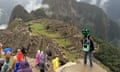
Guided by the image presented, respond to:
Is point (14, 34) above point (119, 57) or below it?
above

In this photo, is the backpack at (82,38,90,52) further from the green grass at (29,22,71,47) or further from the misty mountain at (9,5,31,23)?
the misty mountain at (9,5,31,23)

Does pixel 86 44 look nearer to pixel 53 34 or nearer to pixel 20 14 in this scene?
pixel 53 34

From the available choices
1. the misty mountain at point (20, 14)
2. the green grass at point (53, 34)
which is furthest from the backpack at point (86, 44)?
the misty mountain at point (20, 14)

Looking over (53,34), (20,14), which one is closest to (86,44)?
(53,34)

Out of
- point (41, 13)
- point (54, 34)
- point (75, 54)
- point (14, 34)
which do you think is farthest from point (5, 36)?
point (41, 13)

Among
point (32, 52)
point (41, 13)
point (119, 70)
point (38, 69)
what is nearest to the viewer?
point (38, 69)

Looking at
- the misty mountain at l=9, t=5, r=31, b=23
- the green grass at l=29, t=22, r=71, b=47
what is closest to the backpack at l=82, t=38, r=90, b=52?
the green grass at l=29, t=22, r=71, b=47

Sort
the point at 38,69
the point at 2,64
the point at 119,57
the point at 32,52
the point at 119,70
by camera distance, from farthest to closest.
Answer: the point at 119,57 < the point at 119,70 < the point at 32,52 < the point at 38,69 < the point at 2,64

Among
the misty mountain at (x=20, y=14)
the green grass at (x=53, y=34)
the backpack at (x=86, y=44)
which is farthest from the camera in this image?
the misty mountain at (x=20, y=14)

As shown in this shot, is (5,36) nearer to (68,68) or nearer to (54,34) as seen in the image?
(54,34)

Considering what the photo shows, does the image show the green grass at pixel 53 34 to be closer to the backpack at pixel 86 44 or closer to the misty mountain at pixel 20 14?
the backpack at pixel 86 44

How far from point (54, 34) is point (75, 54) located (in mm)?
21609

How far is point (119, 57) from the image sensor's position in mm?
111062

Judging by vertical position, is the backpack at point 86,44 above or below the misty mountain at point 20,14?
below
